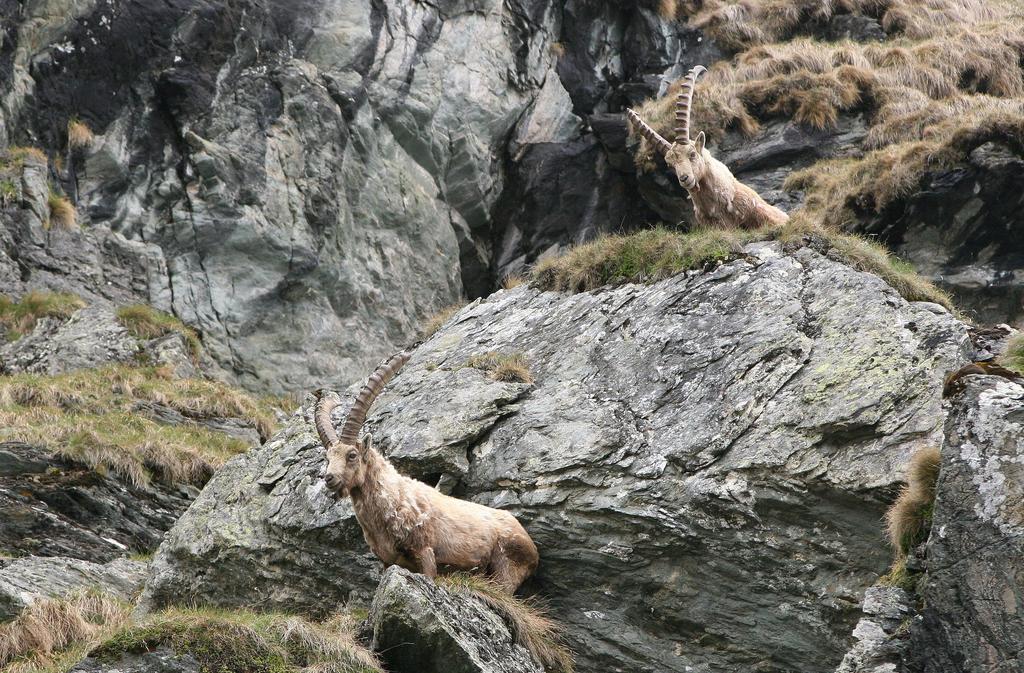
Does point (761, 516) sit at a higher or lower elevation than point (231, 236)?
lower

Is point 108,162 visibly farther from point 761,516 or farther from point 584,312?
point 761,516

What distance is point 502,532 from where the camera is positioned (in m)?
11.8

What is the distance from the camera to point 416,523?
1154cm

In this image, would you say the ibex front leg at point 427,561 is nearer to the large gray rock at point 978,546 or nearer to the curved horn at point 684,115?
the large gray rock at point 978,546

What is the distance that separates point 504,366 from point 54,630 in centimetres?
664

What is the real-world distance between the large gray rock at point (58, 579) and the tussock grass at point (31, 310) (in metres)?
9.11

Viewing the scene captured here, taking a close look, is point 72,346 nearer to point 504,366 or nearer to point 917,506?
point 504,366

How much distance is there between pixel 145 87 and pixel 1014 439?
23.5 m

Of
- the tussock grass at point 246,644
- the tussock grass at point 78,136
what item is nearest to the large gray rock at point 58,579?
the tussock grass at point 246,644

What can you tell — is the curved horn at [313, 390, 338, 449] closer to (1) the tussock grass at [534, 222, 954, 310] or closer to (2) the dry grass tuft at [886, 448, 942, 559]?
(1) the tussock grass at [534, 222, 954, 310]

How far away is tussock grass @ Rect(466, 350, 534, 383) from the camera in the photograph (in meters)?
14.2

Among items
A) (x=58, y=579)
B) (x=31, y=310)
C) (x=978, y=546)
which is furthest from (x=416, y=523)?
(x=31, y=310)

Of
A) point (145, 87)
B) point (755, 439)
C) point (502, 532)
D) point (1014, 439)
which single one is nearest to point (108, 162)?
point (145, 87)

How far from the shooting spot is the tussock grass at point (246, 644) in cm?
958
